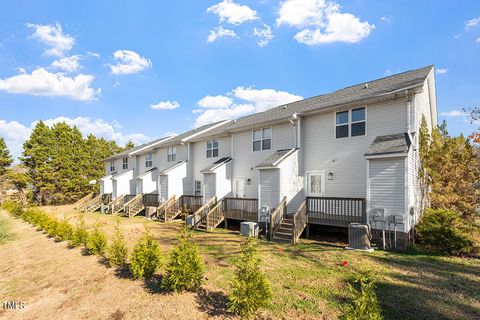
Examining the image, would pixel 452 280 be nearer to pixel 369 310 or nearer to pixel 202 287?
pixel 369 310

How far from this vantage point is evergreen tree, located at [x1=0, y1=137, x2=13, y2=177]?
34.8 metres

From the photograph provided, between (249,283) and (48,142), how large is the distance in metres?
40.4

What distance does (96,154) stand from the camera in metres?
42.0

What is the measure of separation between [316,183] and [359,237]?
412 cm

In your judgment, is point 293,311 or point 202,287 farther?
point 202,287

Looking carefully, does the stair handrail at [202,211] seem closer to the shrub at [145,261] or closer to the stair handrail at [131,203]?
the shrub at [145,261]

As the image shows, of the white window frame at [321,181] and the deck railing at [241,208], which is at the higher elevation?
the white window frame at [321,181]

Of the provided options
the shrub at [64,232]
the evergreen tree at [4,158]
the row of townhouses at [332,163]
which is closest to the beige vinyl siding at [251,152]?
the row of townhouses at [332,163]

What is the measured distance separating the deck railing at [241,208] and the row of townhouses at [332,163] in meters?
0.06

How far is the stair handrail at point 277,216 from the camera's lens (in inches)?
467

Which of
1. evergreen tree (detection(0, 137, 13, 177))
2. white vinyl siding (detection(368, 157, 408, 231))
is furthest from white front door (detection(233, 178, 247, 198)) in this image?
evergreen tree (detection(0, 137, 13, 177))

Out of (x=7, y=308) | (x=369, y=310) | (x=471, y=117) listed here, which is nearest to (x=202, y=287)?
(x=369, y=310)

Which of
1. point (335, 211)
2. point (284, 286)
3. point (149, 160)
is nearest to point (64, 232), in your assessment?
point (284, 286)

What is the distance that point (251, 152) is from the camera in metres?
16.4
